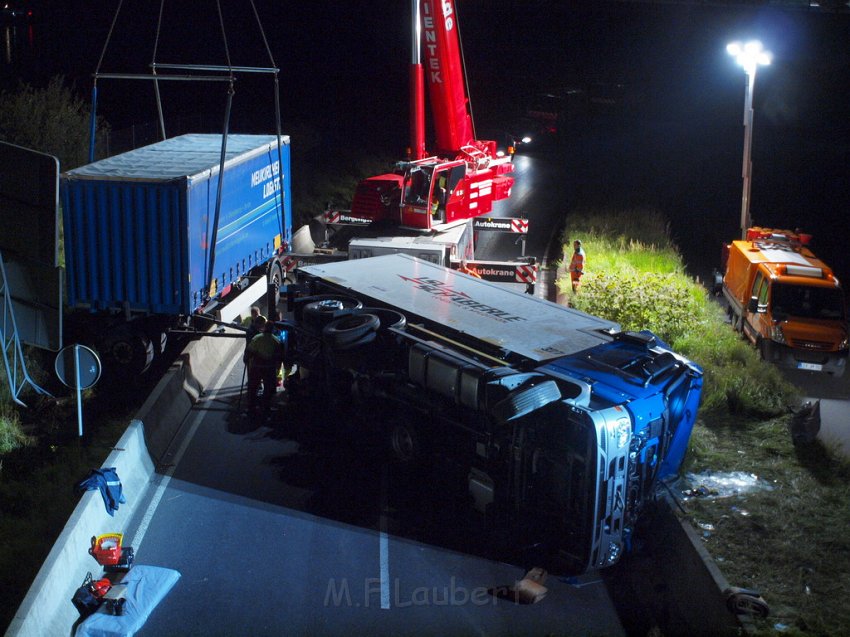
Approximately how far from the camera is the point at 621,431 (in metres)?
9.06

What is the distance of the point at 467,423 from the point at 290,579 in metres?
2.67

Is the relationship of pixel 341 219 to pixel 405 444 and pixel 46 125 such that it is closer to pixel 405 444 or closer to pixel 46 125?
pixel 46 125

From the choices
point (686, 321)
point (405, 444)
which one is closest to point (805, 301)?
point (686, 321)

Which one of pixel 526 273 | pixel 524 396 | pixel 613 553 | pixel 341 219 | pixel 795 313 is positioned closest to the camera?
pixel 524 396

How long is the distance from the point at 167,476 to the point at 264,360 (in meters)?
2.34

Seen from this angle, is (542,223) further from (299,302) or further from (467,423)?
(467,423)

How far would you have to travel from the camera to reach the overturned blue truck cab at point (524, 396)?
919 cm

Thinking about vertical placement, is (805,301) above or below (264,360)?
above

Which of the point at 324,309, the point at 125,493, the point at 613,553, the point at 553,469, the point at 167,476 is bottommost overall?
the point at 167,476

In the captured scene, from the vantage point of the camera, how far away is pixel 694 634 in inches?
347

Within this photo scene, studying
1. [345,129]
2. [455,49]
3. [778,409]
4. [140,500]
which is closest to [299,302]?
[140,500]

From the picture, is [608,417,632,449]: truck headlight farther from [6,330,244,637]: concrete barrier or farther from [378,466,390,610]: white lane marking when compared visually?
[6,330,244,637]: concrete barrier

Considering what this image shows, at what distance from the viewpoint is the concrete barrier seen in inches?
320

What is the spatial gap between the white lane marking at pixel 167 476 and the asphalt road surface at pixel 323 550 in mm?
25
